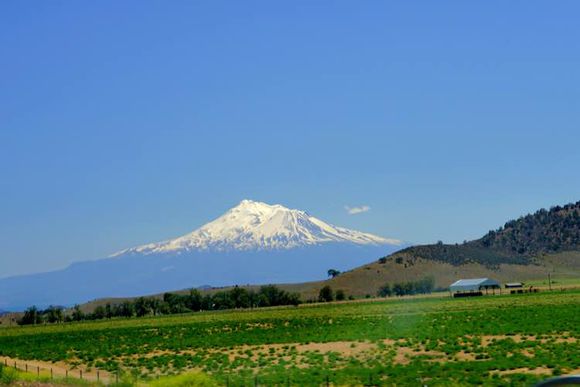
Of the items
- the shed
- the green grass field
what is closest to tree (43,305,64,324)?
the green grass field

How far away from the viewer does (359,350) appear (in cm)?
5597

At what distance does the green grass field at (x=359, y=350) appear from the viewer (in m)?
40.9

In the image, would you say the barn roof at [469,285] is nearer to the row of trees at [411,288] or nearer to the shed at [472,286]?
the shed at [472,286]

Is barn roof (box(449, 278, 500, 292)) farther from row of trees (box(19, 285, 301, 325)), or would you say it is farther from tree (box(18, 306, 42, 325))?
tree (box(18, 306, 42, 325))

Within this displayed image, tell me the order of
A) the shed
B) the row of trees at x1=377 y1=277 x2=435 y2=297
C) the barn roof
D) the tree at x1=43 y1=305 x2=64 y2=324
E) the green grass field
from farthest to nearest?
the row of trees at x1=377 y1=277 x2=435 y2=297 → the tree at x1=43 y1=305 x2=64 y2=324 → the barn roof → the shed → the green grass field

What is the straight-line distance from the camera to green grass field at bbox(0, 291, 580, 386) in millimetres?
40875

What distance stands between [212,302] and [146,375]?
134 m

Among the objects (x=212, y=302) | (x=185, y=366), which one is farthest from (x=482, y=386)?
(x=212, y=302)

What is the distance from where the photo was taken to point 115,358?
64.4 m

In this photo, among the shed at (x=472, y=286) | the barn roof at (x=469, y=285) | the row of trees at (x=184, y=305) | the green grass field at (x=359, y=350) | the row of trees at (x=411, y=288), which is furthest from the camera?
the row of trees at (x=411, y=288)

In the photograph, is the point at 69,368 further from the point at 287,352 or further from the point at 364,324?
the point at 364,324

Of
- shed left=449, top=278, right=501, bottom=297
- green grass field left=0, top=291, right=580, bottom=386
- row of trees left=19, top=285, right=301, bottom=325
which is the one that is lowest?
green grass field left=0, top=291, right=580, bottom=386

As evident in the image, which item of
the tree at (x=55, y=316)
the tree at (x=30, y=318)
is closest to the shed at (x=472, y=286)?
the tree at (x=55, y=316)

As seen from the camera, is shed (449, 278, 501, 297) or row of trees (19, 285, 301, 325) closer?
shed (449, 278, 501, 297)
